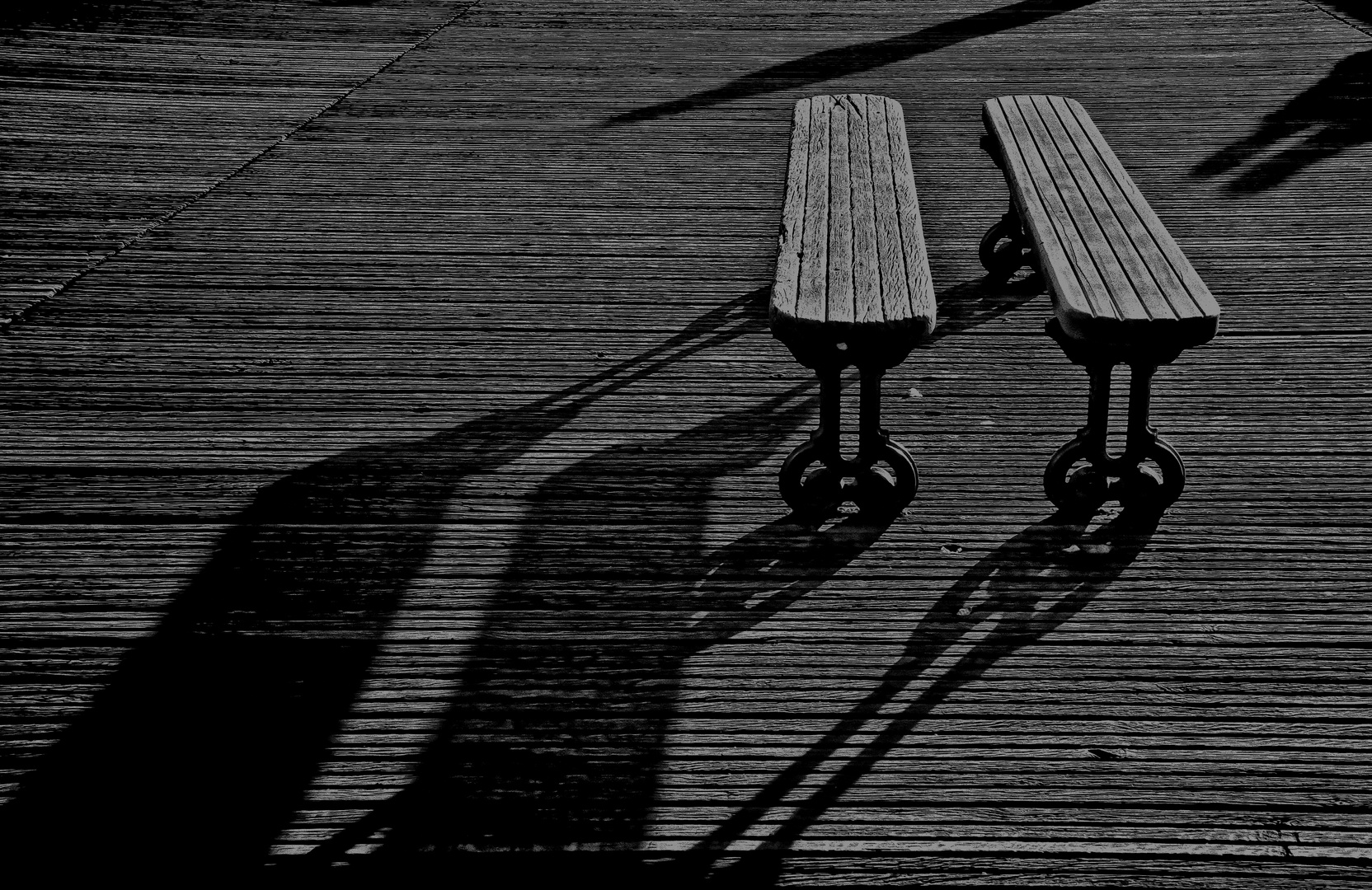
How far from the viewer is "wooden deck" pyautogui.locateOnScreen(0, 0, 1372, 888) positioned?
212cm

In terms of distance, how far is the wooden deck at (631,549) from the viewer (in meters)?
2.12

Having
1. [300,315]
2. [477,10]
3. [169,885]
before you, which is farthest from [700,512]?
[477,10]

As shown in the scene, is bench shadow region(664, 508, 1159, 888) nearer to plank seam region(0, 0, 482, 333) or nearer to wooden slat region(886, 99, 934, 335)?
wooden slat region(886, 99, 934, 335)

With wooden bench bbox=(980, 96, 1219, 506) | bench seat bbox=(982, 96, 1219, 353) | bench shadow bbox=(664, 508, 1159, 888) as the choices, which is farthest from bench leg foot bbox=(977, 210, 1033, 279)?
bench shadow bbox=(664, 508, 1159, 888)

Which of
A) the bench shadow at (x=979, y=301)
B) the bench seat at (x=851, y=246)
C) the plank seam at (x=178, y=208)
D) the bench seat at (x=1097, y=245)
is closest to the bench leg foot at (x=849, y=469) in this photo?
the bench seat at (x=851, y=246)

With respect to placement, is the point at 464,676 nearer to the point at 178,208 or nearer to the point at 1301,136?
the point at 178,208

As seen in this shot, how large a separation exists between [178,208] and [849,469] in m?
3.71

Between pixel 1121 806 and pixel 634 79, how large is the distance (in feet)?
20.8

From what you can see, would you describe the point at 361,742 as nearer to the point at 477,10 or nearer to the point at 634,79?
the point at 634,79

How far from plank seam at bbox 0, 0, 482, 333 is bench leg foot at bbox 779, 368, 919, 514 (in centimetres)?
293

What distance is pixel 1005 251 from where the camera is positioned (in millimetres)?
4496

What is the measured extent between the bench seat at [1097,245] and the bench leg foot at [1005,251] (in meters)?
0.45

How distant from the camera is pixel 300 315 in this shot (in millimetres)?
4289

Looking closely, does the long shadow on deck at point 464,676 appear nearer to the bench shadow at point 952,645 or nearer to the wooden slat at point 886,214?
the bench shadow at point 952,645
